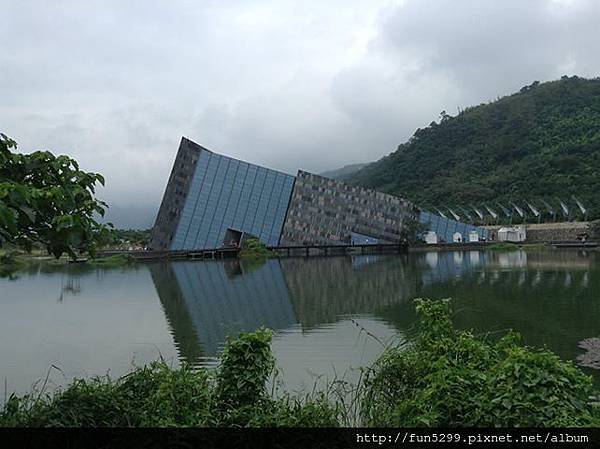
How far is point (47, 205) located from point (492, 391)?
3.03m

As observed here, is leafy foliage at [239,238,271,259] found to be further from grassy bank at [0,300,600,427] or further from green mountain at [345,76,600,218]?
grassy bank at [0,300,600,427]

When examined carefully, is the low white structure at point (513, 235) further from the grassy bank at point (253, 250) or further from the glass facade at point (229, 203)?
the grassy bank at point (253, 250)

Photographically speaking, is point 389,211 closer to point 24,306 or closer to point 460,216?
point 460,216

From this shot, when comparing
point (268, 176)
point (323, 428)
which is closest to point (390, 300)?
point (323, 428)

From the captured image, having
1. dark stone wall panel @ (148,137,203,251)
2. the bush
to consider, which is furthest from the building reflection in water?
dark stone wall panel @ (148,137,203,251)

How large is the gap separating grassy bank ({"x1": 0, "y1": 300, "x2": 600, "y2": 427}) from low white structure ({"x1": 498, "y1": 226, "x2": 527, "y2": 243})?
48154mm

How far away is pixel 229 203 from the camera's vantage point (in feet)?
152

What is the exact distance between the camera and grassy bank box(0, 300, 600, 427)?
3436mm

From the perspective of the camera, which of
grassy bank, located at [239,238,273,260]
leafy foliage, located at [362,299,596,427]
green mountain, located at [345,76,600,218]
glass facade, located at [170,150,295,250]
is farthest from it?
green mountain, located at [345,76,600,218]

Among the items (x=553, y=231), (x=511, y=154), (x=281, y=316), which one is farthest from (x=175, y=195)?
(x=511, y=154)

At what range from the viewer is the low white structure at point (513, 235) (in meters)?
50.4

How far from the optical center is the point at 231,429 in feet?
12.6

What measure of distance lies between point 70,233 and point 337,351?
238 inches

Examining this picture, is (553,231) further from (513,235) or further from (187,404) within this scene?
(187,404)
